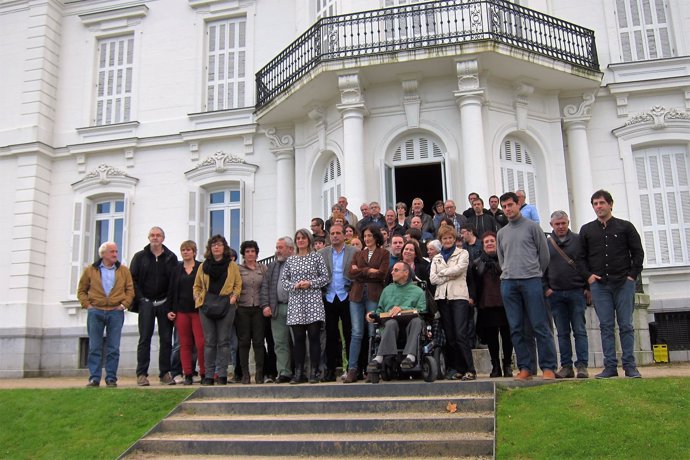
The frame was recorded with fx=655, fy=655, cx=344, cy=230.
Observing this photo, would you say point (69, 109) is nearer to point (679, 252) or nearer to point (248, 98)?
point (248, 98)

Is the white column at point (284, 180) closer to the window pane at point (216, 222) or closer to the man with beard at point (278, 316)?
the window pane at point (216, 222)

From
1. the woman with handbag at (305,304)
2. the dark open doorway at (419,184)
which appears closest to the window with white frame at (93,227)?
the dark open doorway at (419,184)

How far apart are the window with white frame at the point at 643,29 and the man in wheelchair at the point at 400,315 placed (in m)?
9.38

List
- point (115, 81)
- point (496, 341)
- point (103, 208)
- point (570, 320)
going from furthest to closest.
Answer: point (115, 81) → point (103, 208) → point (496, 341) → point (570, 320)

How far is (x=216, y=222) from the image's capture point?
624 inches

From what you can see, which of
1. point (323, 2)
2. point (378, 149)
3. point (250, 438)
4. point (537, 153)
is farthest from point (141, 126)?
point (250, 438)

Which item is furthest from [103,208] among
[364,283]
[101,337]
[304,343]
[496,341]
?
[496,341]

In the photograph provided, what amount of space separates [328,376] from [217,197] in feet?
29.3

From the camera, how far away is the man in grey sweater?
22.4ft

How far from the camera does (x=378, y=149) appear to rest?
1306 cm

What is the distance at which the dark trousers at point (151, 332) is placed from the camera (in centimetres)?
862

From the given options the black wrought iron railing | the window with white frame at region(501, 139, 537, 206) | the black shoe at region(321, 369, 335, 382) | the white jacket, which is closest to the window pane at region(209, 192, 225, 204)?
the black wrought iron railing

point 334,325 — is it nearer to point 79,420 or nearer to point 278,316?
point 278,316

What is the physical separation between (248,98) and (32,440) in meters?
10.8
